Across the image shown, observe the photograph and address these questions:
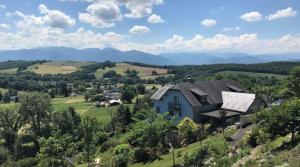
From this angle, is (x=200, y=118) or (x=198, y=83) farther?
(x=198, y=83)

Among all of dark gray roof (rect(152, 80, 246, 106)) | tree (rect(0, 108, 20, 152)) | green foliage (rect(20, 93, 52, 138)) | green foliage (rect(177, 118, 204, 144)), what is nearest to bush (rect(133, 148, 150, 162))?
green foliage (rect(177, 118, 204, 144))

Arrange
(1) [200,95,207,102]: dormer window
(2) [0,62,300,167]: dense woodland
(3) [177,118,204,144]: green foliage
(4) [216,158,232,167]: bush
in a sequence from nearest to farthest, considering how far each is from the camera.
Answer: (4) [216,158,232,167]: bush, (2) [0,62,300,167]: dense woodland, (3) [177,118,204,144]: green foliage, (1) [200,95,207,102]: dormer window

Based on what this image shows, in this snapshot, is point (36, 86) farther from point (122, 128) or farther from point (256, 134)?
point (256, 134)

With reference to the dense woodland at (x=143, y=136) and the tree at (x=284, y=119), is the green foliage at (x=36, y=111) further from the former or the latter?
the tree at (x=284, y=119)

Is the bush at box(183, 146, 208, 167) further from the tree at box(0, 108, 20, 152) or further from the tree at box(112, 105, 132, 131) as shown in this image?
the tree at box(0, 108, 20, 152)

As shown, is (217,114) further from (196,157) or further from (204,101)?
(196,157)

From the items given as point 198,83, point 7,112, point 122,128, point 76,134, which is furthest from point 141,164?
point 7,112
